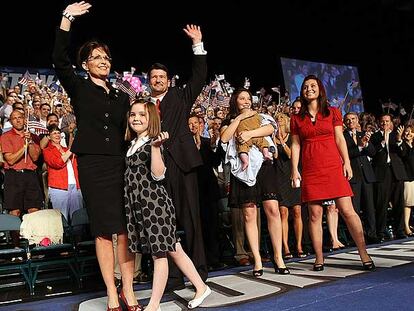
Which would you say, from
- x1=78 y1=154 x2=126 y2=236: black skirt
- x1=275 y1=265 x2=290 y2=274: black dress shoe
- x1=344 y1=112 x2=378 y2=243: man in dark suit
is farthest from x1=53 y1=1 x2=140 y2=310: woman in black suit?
x1=344 y1=112 x2=378 y2=243: man in dark suit

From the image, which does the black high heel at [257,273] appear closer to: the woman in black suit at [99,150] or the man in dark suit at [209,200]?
the man in dark suit at [209,200]

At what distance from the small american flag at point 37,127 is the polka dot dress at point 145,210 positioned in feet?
10.3

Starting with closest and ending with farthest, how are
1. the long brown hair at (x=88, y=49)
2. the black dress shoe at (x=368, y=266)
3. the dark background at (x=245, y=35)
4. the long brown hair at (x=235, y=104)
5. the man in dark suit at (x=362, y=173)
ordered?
1. the long brown hair at (x=88, y=49)
2. the black dress shoe at (x=368, y=266)
3. the long brown hair at (x=235, y=104)
4. the man in dark suit at (x=362, y=173)
5. the dark background at (x=245, y=35)

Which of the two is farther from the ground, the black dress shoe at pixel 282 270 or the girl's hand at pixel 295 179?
the girl's hand at pixel 295 179

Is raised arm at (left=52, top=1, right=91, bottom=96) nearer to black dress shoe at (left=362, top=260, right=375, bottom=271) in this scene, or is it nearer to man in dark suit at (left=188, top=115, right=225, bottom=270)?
man in dark suit at (left=188, top=115, right=225, bottom=270)

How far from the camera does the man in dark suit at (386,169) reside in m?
6.33

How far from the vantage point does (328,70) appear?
12.4m

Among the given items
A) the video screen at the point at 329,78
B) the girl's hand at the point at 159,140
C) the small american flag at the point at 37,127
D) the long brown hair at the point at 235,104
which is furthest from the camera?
the video screen at the point at 329,78

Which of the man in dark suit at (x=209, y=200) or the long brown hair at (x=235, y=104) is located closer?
the long brown hair at (x=235, y=104)

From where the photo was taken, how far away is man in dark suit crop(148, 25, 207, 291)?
3402mm

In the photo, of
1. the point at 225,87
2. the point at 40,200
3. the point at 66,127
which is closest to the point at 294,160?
the point at 40,200

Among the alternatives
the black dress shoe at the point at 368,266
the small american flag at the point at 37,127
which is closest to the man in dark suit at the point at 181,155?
the black dress shoe at the point at 368,266

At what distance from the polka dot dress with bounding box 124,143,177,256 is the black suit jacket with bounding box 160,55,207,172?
664 millimetres

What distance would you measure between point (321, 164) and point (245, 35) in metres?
8.68
